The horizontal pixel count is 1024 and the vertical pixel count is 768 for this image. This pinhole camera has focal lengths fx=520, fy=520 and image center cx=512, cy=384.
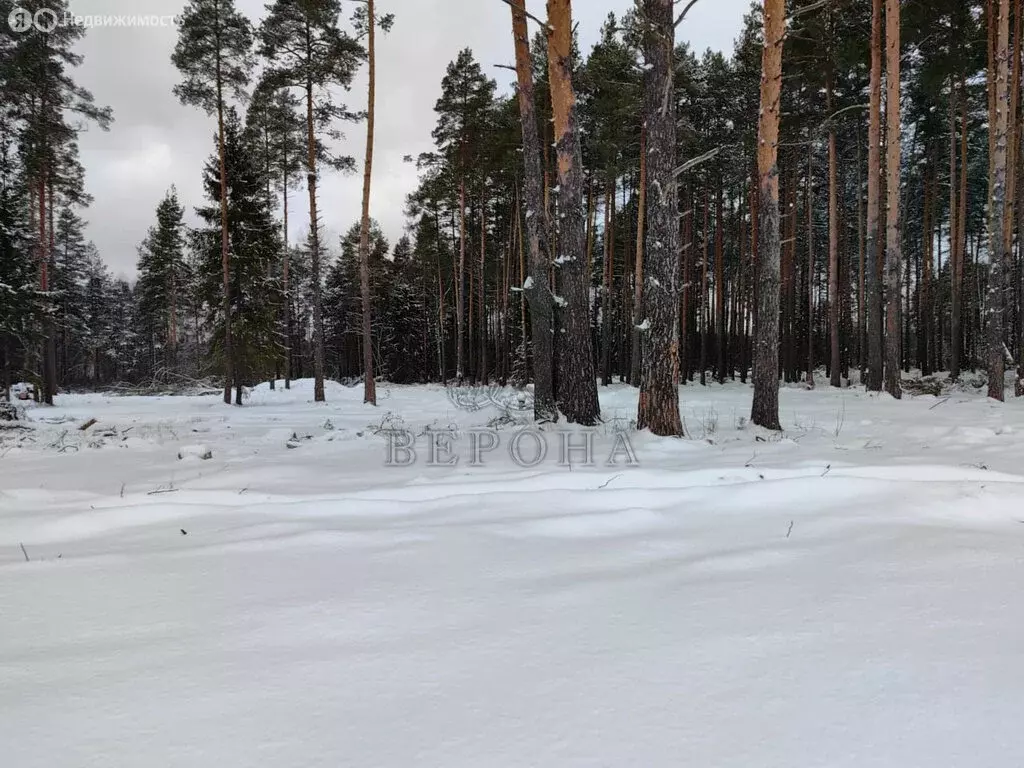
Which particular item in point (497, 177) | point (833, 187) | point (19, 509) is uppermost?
point (497, 177)

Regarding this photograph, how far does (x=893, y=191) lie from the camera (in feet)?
33.5

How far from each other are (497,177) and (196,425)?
1818 cm

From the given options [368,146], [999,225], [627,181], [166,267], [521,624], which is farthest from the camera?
[166,267]

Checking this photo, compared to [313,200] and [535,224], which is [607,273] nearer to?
[313,200]

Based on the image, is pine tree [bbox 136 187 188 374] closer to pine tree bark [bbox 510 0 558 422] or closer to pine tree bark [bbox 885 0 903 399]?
pine tree bark [bbox 510 0 558 422]

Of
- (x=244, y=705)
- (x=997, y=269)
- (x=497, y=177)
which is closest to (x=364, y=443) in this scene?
(x=244, y=705)

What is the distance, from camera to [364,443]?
227 inches

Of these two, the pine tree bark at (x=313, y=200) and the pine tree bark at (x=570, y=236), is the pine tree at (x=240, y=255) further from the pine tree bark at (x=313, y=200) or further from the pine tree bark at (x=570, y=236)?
the pine tree bark at (x=570, y=236)

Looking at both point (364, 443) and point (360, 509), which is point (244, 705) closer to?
point (360, 509)

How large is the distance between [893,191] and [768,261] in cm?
587

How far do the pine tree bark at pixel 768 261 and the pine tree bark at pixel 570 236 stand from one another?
2.13 m

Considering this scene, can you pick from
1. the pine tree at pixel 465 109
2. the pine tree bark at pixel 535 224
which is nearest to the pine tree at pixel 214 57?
the pine tree at pixel 465 109

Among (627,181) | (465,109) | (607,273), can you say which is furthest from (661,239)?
(627,181)

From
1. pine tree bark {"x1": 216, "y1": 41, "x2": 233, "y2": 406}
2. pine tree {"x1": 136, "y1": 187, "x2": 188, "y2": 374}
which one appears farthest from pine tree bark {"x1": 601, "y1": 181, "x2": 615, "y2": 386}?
pine tree {"x1": 136, "y1": 187, "x2": 188, "y2": 374}
